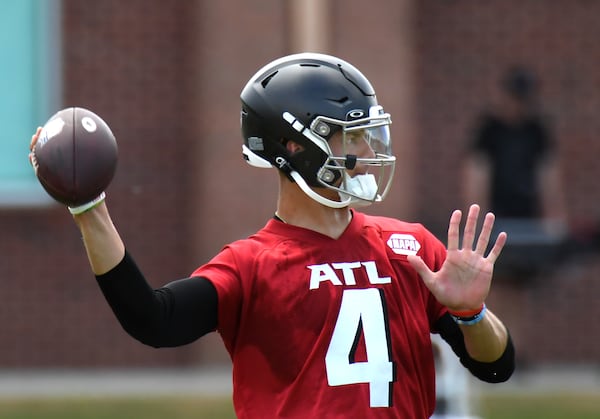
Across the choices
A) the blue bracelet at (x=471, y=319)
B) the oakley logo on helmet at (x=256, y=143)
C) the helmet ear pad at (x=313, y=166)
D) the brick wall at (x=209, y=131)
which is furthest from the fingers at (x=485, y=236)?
the brick wall at (x=209, y=131)

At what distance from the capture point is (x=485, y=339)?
4.01 metres

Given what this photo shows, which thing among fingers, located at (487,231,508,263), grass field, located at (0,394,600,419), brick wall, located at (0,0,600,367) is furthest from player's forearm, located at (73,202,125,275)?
brick wall, located at (0,0,600,367)

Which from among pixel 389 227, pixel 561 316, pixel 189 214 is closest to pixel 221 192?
pixel 189 214

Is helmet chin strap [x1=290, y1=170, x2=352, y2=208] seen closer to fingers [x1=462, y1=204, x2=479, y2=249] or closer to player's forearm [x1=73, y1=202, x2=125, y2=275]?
fingers [x1=462, y1=204, x2=479, y2=249]

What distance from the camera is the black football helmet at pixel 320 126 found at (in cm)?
392

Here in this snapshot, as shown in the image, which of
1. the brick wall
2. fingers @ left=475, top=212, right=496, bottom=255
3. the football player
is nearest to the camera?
the football player

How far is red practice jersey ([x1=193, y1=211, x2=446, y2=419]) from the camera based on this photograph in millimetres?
3795

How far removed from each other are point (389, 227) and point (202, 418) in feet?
15.5

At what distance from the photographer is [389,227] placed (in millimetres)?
4105

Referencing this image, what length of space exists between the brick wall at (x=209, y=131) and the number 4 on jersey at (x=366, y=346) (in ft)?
22.0

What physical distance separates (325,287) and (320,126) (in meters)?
0.46

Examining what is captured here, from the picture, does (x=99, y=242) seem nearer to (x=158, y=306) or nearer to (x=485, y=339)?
(x=158, y=306)

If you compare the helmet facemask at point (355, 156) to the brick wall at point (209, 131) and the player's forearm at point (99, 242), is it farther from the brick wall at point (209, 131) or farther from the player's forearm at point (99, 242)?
→ the brick wall at point (209, 131)

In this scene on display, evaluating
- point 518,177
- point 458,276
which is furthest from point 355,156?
point 518,177
